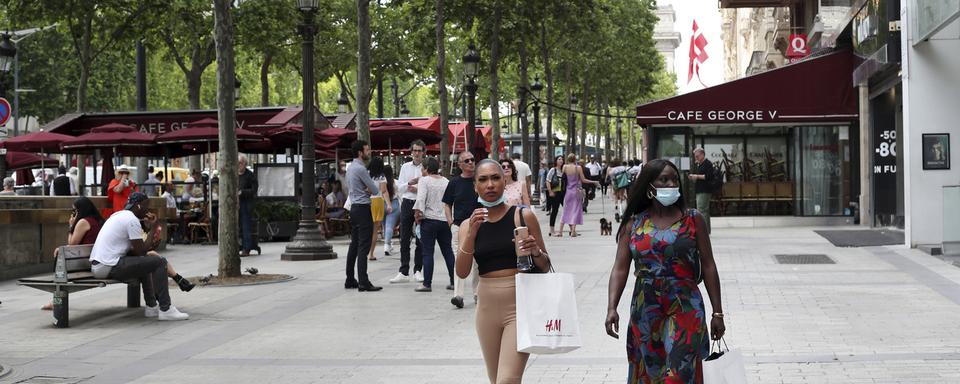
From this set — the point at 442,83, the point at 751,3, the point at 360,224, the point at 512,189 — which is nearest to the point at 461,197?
the point at 512,189

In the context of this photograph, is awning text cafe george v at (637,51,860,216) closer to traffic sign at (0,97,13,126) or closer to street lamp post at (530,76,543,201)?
traffic sign at (0,97,13,126)

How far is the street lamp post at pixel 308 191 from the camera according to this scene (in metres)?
19.9

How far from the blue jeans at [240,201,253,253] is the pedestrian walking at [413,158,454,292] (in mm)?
7590

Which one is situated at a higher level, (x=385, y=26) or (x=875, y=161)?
(x=385, y=26)

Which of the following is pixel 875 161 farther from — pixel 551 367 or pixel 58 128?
pixel 58 128

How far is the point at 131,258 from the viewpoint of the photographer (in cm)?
1203

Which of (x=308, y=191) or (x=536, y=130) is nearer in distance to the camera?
(x=308, y=191)

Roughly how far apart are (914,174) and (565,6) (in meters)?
26.0

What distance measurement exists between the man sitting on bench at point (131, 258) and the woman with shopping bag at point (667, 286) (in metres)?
7.21

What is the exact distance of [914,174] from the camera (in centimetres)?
1973

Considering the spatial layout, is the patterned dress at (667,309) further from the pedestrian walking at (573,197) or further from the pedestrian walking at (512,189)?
the pedestrian walking at (573,197)

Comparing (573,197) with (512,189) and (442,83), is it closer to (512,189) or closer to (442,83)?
(442,83)

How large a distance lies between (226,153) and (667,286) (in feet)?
37.2

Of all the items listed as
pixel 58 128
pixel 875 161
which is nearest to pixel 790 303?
pixel 875 161
